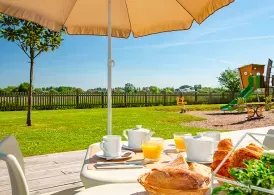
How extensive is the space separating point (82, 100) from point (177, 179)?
16.6 m

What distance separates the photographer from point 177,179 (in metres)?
0.82

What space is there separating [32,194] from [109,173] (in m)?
2.02

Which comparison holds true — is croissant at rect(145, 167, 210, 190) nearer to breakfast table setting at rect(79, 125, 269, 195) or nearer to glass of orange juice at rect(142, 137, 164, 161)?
breakfast table setting at rect(79, 125, 269, 195)

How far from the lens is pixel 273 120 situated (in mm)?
11961

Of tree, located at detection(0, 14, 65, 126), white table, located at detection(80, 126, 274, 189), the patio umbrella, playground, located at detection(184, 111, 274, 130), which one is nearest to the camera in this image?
white table, located at detection(80, 126, 274, 189)

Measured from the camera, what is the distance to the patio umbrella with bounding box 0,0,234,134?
7.95ft

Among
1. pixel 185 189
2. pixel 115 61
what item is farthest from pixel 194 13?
pixel 185 189

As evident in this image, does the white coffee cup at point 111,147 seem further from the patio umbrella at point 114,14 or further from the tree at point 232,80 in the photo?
the tree at point 232,80

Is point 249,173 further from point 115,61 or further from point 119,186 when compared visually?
point 115,61

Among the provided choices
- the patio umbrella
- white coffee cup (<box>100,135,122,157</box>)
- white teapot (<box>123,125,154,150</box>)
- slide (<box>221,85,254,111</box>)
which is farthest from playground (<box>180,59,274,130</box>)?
white coffee cup (<box>100,135,122,157</box>)

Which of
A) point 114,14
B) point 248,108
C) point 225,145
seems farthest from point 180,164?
point 248,108

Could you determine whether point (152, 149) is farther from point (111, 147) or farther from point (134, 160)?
point (111, 147)

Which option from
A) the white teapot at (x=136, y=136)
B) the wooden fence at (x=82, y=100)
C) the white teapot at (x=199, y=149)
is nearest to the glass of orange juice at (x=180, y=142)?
the white teapot at (x=136, y=136)

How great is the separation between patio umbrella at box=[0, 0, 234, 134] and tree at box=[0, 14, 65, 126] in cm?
645
